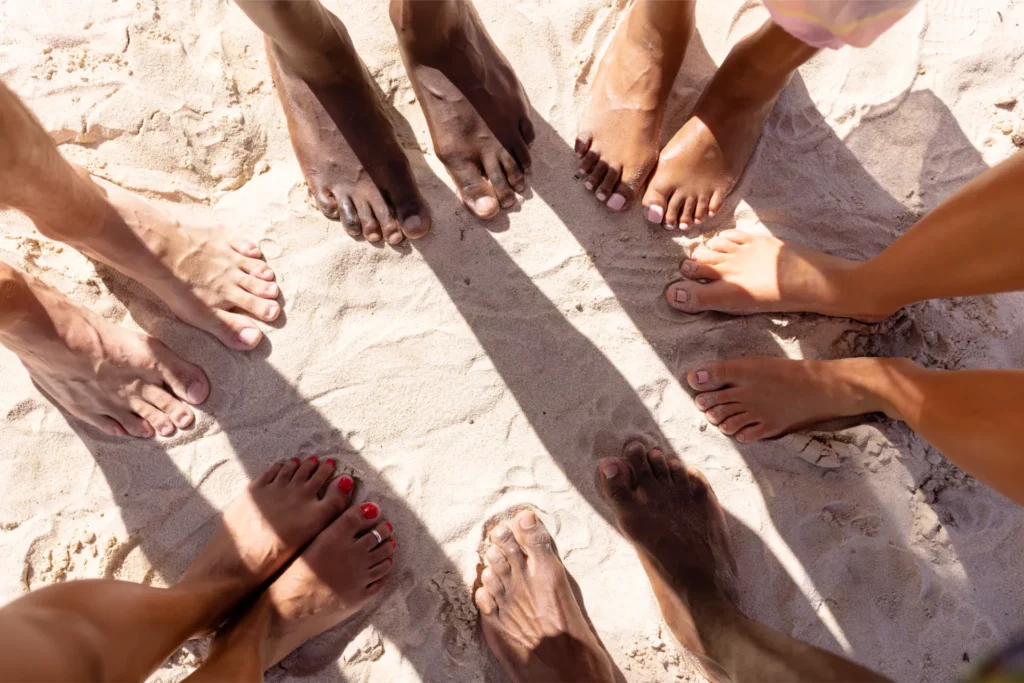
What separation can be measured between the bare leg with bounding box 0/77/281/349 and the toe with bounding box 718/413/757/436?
117 centimetres

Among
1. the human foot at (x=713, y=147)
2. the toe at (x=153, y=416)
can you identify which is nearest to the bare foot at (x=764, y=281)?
the human foot at (x=713, y=147)

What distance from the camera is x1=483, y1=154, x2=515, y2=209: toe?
Answer: 5.29 feet

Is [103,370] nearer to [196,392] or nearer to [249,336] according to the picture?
[196,392]

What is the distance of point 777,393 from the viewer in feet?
5.08

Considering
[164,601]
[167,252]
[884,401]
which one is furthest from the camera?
[167,252]

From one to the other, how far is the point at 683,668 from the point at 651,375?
2.43 feet

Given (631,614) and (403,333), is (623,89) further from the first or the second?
(631,614)

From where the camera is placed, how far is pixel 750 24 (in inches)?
67.8

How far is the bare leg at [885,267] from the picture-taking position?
1067 millimetres

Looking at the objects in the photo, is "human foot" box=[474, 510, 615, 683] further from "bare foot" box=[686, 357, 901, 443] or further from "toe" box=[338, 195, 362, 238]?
Answer: "toe" box=[338, 195, 362, 238]

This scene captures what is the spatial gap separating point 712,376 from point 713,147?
1.91ft

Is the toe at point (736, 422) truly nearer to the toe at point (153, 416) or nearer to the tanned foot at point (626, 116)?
the tanned foot at point (626, 116)

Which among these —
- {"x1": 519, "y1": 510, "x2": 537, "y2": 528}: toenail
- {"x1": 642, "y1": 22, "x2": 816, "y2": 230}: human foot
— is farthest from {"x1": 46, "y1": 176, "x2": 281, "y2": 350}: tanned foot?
{"x1": 642, "y1": 22, "x2": 816, "y2": 230}: human foot

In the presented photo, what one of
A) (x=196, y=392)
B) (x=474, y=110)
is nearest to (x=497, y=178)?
(x=474, y=110)
